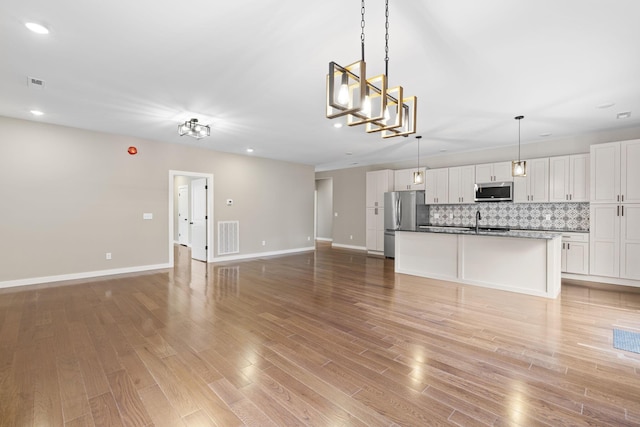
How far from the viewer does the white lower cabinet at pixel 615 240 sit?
477 cm

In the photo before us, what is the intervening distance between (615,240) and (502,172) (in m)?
2.18

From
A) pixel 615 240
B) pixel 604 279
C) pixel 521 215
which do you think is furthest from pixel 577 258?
pixel 521 215

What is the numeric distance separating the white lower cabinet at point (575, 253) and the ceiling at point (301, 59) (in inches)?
78.8

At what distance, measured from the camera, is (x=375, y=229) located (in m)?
8.39

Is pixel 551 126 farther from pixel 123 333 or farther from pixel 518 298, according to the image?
pixel 123 333

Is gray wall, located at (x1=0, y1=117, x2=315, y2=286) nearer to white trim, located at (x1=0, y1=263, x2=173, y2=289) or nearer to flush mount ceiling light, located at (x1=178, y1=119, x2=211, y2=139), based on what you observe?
white trim, located at (x1=0, y1=263, x2=173, y2=289)

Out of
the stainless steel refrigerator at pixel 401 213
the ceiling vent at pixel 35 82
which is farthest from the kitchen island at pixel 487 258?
the ceiling vent at pixel 35 82

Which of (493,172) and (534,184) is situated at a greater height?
(493,172)

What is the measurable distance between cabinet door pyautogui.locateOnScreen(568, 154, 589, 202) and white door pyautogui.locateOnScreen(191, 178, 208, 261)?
7.79 m

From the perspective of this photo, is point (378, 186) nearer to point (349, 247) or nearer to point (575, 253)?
point (349, 247)

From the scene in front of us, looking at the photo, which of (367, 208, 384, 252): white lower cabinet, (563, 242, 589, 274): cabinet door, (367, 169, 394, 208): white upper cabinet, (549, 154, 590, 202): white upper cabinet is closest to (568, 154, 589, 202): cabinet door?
(549, 154, 590, 202): white upper cabinet

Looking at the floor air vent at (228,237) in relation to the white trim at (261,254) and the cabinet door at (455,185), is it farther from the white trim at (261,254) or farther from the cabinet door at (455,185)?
the cabinet door at (455,185)

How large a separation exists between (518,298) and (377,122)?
366cm

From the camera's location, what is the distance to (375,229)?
8391 millimetres
